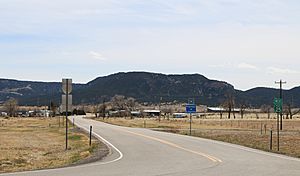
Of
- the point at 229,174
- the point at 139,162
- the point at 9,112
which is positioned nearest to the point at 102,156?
the point at 139,162

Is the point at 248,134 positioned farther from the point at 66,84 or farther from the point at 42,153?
the point at 66,84

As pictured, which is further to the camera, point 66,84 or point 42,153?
point 42,153

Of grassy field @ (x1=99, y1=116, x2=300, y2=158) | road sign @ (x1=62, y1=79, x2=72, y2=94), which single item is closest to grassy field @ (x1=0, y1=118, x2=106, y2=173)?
road sign @ (x1=62, y1=79, x2=72, y2=94)

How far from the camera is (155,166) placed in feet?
62.7

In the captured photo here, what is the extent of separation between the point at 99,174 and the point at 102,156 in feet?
25.9

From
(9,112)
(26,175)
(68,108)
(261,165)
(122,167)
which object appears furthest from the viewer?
(9,112)

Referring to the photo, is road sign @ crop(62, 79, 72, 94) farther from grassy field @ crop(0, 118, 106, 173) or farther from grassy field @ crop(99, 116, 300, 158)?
grassy field @ crop(99, 116, 300, 158)

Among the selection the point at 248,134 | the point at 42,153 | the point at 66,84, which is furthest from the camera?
the point at 248,134

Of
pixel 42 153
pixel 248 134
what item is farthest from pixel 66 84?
pixel 248 134

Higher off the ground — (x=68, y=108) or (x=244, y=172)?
(x=68, y=108)

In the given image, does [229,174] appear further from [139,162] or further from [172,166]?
[139,162]

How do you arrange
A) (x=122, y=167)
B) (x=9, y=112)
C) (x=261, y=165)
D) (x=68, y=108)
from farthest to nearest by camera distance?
(x=9, y=112) < (x=68, y=108) < (x=261, y=165) < (x=122, y=167)

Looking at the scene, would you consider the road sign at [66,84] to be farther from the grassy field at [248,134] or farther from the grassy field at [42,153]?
the grassy field at [248,134]

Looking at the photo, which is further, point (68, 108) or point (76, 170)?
point (68, 108)
